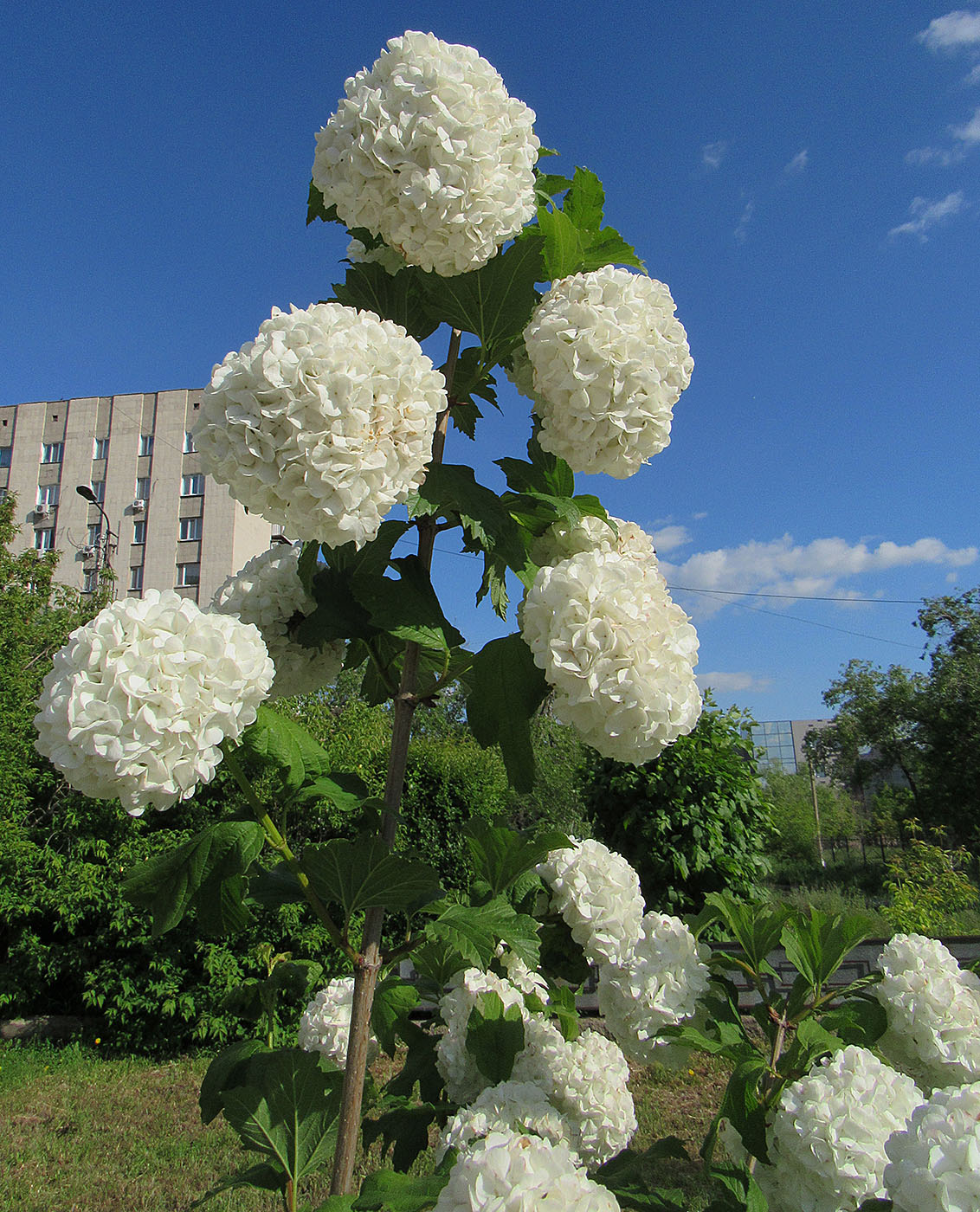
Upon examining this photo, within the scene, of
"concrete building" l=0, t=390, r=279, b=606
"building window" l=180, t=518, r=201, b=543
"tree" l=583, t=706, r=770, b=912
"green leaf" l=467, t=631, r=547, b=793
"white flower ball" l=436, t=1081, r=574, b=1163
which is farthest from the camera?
"building window" l=180, t=518, r=201, b=543

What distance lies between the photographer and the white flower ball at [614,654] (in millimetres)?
1123

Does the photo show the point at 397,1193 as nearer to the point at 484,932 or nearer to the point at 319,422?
the point at 484,932

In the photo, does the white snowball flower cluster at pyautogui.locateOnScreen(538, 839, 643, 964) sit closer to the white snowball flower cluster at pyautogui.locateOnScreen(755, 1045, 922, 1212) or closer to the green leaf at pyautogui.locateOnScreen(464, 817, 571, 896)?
the green leaf at pyautogui.locateOnScreen(464, 817, 571, 896)

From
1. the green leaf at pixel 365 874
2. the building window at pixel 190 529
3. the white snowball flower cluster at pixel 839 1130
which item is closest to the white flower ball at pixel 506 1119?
the green leaf at pixel 365 874

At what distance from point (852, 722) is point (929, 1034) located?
2732cm

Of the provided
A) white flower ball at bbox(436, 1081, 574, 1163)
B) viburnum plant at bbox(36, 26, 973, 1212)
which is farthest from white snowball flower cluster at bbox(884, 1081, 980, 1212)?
white flower ball at bbox(436, 1081, 574, 1163)

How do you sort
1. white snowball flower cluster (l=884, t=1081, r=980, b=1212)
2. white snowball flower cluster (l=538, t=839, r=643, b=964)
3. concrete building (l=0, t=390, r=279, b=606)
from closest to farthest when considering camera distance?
white snowball flower cluster (l=884, t=1081, r=980, b=1212), white snowball flower cluster (l=538, t=839, r=643, b=964), concrete building (l=0, t=390, r=279, b=606)

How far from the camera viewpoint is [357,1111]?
1.34 m

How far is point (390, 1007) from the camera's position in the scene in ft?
5.04

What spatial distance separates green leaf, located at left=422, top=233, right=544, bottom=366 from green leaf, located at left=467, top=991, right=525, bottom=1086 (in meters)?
1.23

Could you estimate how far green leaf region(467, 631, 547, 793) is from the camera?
135 cm

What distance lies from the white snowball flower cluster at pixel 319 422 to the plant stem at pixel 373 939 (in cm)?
26

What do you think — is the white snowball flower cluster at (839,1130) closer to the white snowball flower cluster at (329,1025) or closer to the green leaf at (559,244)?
the white snowball flower cluster at (329,1025)

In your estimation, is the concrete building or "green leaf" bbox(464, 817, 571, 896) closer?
"green leaf" bbox(464, 817, 571, 896)
